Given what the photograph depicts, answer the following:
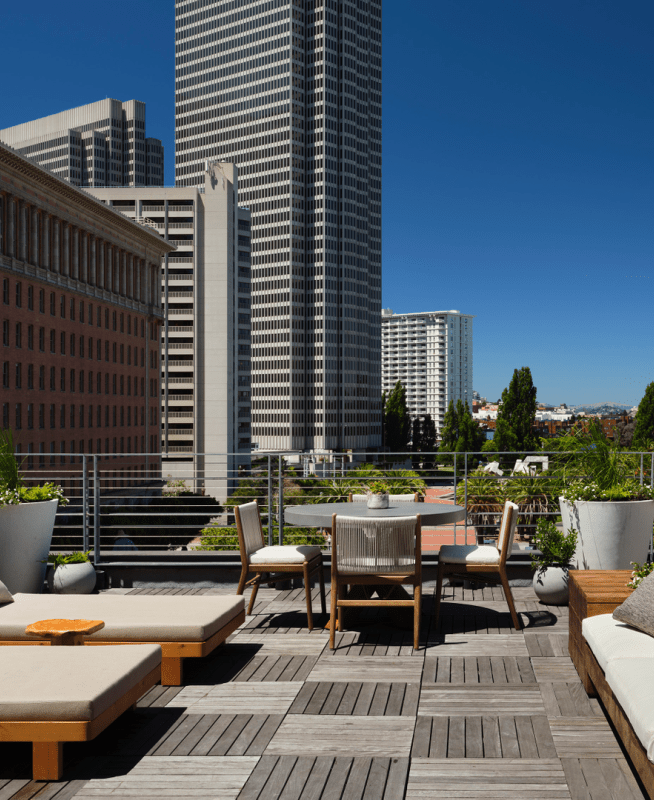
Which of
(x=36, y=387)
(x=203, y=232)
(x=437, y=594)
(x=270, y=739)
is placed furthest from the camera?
(x=203, y=232)

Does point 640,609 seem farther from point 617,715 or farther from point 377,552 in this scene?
point 377,552

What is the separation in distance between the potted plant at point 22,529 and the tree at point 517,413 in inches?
2210

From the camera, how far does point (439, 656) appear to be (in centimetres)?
545

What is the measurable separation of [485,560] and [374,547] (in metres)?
1.01

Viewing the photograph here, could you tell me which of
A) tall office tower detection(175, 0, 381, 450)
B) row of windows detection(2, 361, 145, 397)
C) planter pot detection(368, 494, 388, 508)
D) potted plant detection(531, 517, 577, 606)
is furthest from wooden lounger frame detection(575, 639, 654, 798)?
tall office tower detection(175, 0, 381, 450)

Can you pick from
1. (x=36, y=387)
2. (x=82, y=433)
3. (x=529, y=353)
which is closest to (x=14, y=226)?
(x=36, y=387)

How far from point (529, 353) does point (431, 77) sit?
86.5ft

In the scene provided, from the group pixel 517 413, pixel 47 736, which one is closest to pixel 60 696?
pixel 47 736

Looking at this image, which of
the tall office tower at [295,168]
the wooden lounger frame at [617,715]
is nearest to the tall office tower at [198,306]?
the tall office tower at [295,168]

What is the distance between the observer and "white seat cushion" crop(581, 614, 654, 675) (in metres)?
3.73

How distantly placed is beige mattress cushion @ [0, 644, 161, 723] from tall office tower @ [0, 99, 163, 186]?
139241mm

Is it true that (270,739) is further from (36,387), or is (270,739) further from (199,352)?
(199,352)

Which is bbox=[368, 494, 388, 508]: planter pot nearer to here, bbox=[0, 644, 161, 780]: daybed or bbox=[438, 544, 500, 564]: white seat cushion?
bbox=[438, 544, 500, 564]: white seat cushion

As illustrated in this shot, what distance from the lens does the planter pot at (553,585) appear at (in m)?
6.81
